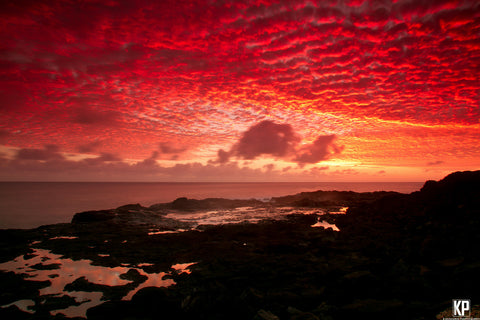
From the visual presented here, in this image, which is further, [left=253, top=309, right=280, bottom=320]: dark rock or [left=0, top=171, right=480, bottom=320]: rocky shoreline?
[left=0, top=171, right=480, bottom=320]: rocky shoreline

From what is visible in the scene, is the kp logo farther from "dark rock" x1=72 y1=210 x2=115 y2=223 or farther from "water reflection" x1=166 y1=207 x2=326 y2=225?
"dark rock" x1=72 y1=210 x2=115 y2=223

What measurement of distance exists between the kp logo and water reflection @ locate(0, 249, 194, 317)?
1100 centimetres

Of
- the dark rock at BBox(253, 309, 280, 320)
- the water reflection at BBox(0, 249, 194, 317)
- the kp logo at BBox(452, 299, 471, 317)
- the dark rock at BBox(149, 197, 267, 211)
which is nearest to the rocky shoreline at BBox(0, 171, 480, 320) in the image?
the dark rock at BBox(253, 309, 280, 320)

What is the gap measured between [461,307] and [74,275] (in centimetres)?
1675

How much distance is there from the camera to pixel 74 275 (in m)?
12.8

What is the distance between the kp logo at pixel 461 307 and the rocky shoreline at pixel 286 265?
186mm

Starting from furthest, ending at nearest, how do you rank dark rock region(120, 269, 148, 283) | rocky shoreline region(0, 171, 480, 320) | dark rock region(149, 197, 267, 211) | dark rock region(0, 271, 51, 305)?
dark rock region(149, 197, 267, 211)
dark rock region(120, 269, 148, 283)
dark rock region(0, 271, 51, 305)
rocky shoreline region(0, 171, 480, 320)

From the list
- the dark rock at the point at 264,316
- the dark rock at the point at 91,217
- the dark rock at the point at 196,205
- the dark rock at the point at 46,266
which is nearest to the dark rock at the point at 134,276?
the dark rock at the point at 46,266

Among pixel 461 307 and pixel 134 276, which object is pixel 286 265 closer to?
pixel 461 307

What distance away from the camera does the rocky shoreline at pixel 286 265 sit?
Result: 8414mm

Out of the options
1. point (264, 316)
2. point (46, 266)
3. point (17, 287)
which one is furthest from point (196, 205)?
point (264, 316)

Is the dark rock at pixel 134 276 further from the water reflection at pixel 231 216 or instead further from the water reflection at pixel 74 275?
the water reflection at pixel 231 216

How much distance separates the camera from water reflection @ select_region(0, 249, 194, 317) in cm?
987

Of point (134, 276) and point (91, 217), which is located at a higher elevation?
point (91, 217)
